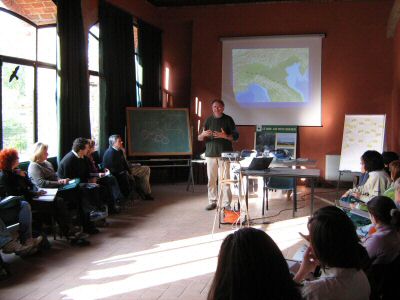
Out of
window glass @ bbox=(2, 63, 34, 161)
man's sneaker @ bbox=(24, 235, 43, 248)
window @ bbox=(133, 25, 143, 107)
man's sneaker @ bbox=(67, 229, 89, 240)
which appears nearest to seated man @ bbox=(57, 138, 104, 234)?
man's sneaker @ bbox=(67, 229, 89, 240)

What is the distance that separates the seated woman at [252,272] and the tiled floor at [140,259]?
1969mm

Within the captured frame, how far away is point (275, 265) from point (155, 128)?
254 inches

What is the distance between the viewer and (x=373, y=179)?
400cm

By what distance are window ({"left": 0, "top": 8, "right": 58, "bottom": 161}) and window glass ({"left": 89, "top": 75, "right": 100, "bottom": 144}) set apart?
906 millimetres

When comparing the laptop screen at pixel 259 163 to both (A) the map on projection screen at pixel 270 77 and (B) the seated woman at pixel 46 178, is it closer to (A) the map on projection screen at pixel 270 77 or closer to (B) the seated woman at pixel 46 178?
(B) the seated woman at pixel 46 178

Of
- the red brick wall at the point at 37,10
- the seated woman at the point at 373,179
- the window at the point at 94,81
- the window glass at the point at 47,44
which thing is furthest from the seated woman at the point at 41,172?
the seated woman at the point at 373,179

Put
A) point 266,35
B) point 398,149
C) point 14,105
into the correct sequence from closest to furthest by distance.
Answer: point 14,105
point 398,149
point 266,35

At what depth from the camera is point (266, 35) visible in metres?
8.09

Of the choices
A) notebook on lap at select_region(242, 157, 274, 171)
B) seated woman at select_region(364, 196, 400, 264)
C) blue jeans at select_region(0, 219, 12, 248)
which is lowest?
blue jeans at select_region(0, 219, 12, 248)

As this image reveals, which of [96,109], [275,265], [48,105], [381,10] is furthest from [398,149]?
[275,265]

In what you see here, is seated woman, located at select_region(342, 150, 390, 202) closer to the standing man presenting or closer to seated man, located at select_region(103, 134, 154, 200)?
the standing man presenting

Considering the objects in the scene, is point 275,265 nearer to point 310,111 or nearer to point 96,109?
point 96,109

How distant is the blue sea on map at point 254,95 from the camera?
815 cm

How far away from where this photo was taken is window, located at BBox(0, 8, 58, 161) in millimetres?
4996
